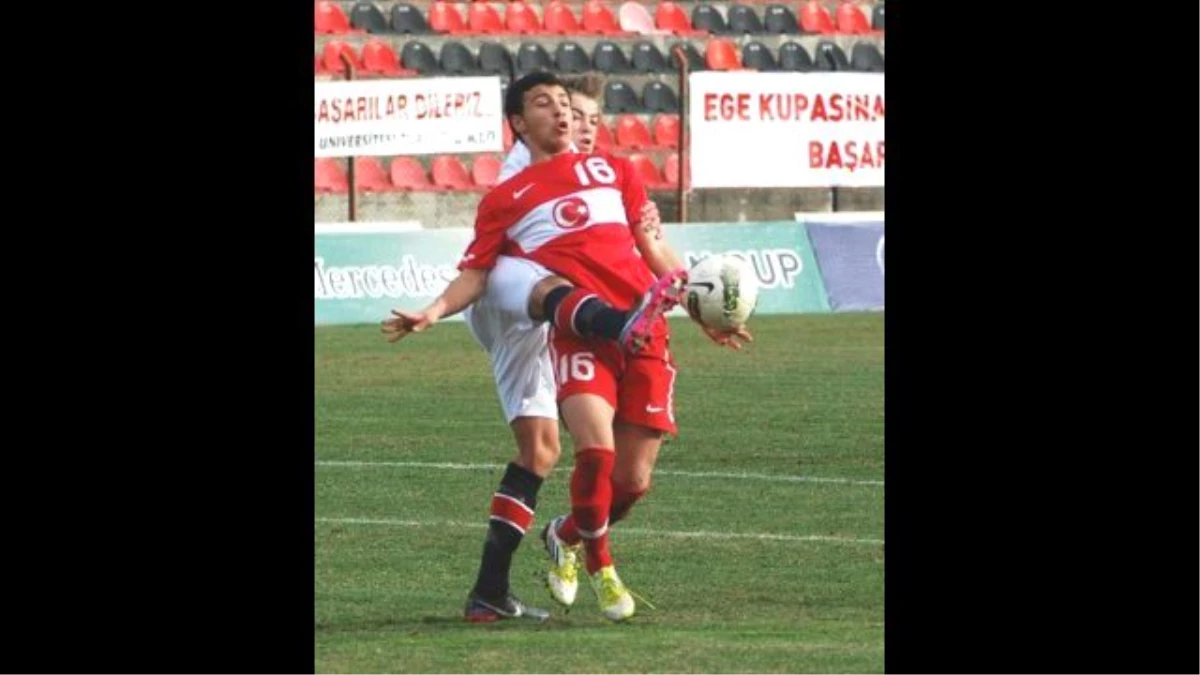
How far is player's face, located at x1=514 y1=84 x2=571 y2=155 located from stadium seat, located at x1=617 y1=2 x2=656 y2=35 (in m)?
24.9

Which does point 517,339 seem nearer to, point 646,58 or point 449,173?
point 449,173

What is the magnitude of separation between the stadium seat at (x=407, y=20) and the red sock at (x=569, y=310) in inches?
926

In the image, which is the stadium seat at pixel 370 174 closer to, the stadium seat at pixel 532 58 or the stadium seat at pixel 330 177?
the stadium seat at pixel 330 177

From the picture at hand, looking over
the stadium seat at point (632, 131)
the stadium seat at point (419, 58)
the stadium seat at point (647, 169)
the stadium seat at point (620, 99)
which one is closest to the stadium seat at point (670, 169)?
the stadium seat at point (647, 169)

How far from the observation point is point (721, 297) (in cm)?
1024

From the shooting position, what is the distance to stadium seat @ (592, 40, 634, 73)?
33500 millimetres

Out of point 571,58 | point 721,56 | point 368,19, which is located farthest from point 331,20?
point 721,56

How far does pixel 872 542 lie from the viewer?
1239cm

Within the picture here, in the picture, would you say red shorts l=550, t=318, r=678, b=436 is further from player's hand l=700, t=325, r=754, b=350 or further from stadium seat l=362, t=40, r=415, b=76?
stadium seat l=362, t=40, r=415, b=76

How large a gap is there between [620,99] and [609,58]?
0.59 m
